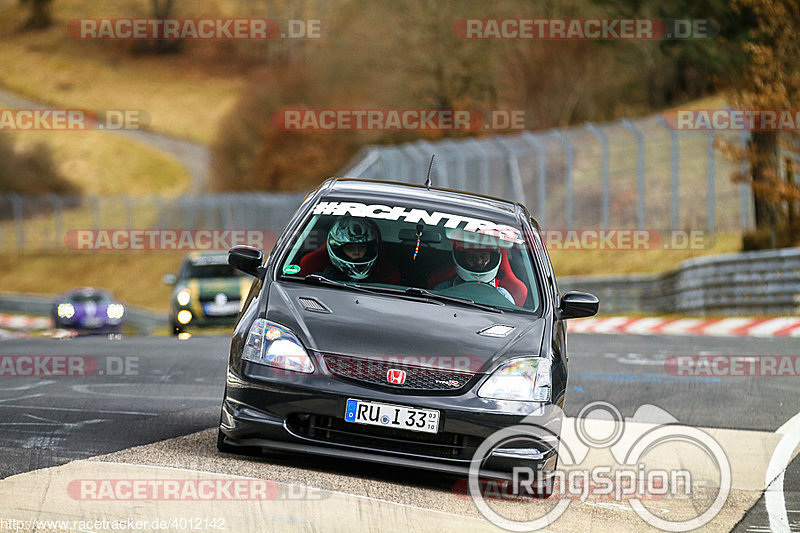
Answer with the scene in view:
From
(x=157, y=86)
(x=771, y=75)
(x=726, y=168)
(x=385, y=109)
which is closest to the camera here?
(x=771, y=75)

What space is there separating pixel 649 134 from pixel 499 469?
65.4 feet

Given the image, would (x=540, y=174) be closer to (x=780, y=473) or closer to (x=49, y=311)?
(x=780, y=473)

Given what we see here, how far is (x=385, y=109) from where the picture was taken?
2520 inches

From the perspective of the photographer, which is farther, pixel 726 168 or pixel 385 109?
pixel 385 109

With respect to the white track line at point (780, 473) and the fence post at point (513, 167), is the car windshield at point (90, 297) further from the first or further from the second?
the white track line at point (780, 473)

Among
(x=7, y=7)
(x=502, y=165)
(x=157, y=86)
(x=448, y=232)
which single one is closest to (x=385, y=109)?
(x=502, y=165)

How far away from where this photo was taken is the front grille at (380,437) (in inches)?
273

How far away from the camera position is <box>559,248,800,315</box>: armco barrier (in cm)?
2072

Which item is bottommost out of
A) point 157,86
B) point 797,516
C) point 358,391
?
point 797,516

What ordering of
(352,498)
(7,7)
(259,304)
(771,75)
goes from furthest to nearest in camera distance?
(7,7) → (771,75) → (259,304) → (352,498)

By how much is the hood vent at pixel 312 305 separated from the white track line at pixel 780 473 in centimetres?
258

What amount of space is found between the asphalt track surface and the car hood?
2.26ft

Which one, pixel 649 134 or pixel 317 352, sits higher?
pixel 649 134

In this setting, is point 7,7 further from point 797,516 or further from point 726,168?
point 797,516
